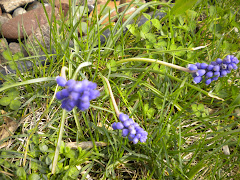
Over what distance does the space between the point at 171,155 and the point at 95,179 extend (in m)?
0.71

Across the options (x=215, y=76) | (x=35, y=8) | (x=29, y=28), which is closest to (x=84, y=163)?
(x=215, y=76)

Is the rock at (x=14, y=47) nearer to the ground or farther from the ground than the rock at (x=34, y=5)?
nearer to the ground

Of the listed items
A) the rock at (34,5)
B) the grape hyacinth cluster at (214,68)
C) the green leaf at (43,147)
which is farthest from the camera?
the rock at (34,5)

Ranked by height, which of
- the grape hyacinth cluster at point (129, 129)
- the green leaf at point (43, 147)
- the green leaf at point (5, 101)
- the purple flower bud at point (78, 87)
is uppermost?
the purple flower bud at point (78, 87)

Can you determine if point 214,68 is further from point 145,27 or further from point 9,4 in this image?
point 9,4

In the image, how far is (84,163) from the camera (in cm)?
187

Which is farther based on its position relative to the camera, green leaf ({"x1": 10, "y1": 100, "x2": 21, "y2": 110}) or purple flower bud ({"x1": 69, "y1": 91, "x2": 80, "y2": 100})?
green leaf ({"x1": 10, "y1": 100, "x2": 21, "y2": 110})

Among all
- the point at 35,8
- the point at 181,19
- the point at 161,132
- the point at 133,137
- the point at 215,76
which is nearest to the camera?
the point at 133,137

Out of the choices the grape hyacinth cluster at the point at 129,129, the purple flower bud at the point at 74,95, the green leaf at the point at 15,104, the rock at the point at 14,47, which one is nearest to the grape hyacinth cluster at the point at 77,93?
the purple flower bud at the point at 74,95

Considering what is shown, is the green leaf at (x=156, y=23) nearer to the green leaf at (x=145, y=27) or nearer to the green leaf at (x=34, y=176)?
the green leaf at (x=145, y=27)

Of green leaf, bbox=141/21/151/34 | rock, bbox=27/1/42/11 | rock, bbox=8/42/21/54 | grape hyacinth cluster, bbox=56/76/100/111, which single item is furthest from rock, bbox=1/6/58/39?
grape hyacinth cluster, bbox=56/76/100/111

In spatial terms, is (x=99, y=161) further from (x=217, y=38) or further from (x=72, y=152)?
(x=217, y=38)

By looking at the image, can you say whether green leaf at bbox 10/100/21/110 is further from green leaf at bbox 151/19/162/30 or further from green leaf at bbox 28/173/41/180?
green leaf at bbox 151/19/162/30

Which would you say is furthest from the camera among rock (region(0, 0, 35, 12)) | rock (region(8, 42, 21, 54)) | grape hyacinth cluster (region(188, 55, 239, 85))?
rock (region(0, 0, 35, 12))
